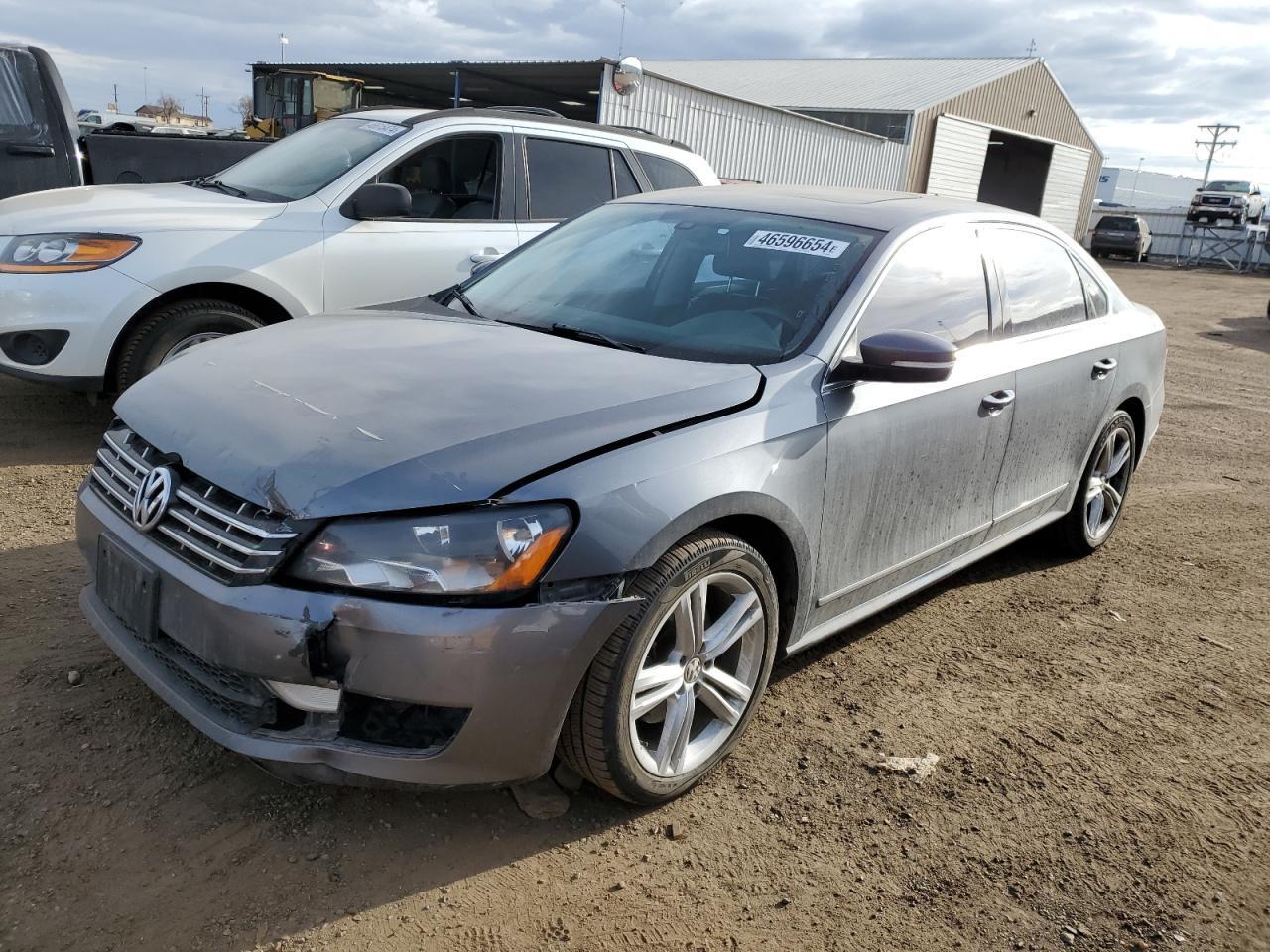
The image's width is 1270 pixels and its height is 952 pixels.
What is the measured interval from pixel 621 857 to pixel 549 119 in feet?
16.9

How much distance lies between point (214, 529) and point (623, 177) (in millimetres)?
4853

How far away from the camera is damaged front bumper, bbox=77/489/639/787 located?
2.22 meters

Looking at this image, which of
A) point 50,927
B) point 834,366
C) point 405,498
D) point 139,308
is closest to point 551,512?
point 405,498

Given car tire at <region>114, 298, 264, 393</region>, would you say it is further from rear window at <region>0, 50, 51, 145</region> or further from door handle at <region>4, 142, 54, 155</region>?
rear window at <region>0, 50, 51, 145</region>

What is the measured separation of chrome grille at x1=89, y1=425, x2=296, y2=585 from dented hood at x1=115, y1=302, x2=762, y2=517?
5 cm

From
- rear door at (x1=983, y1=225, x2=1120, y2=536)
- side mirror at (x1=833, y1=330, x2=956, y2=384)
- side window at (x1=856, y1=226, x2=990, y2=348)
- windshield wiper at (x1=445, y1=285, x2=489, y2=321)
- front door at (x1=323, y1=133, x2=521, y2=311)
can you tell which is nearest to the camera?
side mirror at (x1=833, y1=330, x2=956, y2=384)

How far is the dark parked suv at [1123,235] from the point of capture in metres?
36.6

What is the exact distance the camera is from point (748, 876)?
255cm

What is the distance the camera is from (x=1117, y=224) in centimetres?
3678

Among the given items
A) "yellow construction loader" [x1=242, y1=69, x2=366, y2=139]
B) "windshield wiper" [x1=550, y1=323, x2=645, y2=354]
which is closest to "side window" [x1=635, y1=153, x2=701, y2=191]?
"windshield wiper" [x1=550, y1=323, x2=645, y2=354]

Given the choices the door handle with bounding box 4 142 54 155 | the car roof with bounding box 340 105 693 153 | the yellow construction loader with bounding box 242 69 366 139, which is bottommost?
the door handle with bounding box 4 142 54 155

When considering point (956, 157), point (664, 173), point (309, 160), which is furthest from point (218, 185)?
point (956, 157)

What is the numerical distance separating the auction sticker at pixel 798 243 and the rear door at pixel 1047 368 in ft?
2.75

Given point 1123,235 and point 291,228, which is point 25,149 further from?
point 1123,235
